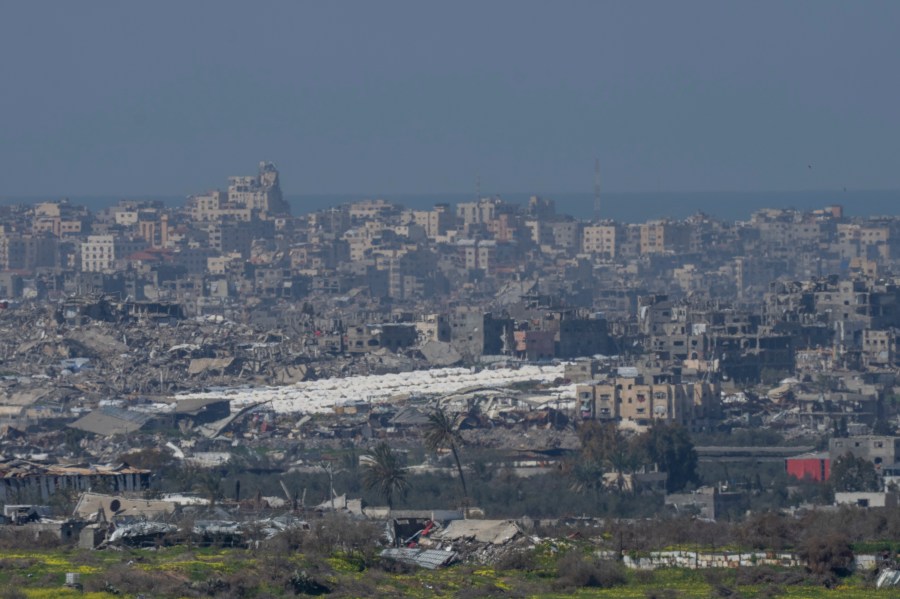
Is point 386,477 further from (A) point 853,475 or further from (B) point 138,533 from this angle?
(B) point 138,533

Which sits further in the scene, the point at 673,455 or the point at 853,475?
the point at 673,455

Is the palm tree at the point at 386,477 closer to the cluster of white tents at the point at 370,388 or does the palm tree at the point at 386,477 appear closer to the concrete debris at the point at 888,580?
the concrete debris at the point at 888,580

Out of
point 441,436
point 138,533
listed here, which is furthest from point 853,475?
point 138,533

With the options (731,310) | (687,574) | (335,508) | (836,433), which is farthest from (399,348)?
(687,574)

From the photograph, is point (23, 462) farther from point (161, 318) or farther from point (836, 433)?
point (161, 318)

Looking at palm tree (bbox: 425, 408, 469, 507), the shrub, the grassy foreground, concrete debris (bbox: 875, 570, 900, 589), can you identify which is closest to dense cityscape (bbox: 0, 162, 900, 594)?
the shrub

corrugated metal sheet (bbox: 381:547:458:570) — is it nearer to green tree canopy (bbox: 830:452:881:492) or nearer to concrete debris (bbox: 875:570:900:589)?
concrete debris (bbox: 875:570:900:589)
